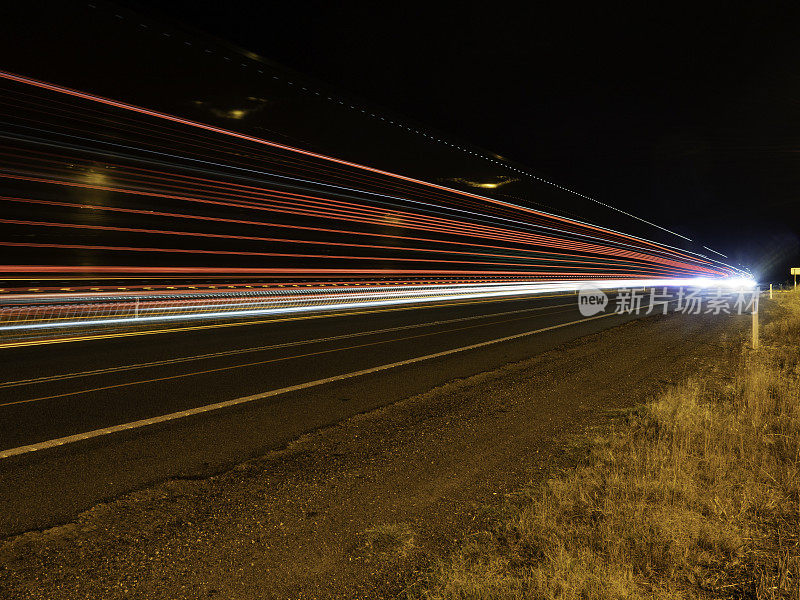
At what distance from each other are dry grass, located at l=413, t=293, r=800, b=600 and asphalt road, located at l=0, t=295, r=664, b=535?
2729mm

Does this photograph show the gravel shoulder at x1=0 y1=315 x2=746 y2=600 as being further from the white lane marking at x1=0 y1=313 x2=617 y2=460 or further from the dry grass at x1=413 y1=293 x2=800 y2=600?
the white lane marking at x1=0 y1=313 x2=617 y2=460

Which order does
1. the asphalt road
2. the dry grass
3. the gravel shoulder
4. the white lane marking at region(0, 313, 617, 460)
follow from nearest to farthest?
the dry grass
the gravel shoulder
the asphalt road
the white lane marking at region(0, 313, 617, 460)

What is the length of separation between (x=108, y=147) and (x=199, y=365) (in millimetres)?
39491

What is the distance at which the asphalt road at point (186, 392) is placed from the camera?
4.94 meters

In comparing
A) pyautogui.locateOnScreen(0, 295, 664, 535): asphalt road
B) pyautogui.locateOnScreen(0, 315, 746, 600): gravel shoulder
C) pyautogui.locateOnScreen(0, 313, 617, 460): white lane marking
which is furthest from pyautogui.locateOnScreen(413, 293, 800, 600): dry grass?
pyautogui.locateOnScreen(0, 313, 617, 460): white lane marking

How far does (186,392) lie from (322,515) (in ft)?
14.2

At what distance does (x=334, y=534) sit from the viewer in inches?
156

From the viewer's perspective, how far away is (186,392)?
793 cm

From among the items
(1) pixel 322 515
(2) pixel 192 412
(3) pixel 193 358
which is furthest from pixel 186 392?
(1) pixel 322 515

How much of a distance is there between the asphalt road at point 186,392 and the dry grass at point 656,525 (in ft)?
8.96

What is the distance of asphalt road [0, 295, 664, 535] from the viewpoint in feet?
16.2

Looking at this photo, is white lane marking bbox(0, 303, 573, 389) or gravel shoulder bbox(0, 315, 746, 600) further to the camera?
white lane marking bbox(0, 303, 573, 389)

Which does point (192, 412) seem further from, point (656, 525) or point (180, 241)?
point (180, 241)

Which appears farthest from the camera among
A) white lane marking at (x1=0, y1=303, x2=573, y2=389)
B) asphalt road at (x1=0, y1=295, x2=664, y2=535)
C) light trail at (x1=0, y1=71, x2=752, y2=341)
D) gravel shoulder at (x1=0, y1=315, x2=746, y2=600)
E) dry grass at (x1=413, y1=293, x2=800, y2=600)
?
light trail at (x1=0, y1=71, x2=752, y2=341)
